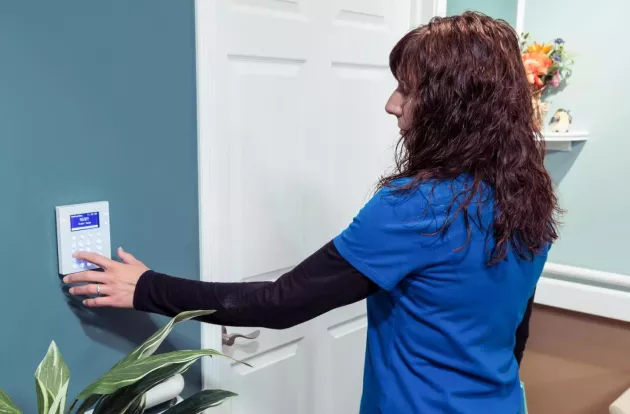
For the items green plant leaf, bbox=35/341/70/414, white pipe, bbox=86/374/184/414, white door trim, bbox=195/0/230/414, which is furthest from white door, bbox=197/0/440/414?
green plant leaf, bbox=35/341/70/414

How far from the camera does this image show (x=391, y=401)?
3.57 ft

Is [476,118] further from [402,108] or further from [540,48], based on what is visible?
[540,48]

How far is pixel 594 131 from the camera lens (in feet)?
6.70

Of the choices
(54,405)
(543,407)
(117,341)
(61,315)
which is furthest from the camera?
(543,407)

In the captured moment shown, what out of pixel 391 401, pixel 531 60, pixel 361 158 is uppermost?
pixel 531 60

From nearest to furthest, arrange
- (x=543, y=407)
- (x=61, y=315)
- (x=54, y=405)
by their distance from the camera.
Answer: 1. (x=54, y=405)
2. (x=61, y=315)
3. (x=543, y=407)

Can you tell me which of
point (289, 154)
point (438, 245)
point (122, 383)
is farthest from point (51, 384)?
point (289, 154)

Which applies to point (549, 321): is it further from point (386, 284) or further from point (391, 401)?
point (386, 284)

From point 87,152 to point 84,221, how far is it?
12 cm

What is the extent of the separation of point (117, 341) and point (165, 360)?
1.51ft

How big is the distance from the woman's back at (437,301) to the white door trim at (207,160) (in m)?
0.40

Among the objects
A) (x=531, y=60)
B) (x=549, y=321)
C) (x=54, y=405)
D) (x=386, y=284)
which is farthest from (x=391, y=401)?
(x=531, y=60)

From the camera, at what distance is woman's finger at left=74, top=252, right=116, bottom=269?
106 cm

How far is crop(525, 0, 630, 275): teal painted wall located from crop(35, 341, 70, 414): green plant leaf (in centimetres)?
181
